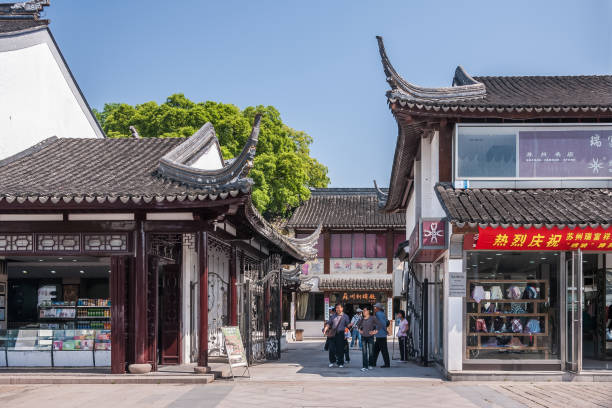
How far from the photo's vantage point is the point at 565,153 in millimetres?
15625

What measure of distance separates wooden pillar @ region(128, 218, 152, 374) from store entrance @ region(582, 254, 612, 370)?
10.1 m

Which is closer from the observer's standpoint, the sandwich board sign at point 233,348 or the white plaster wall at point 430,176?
the sandwich board sign at point 233,348

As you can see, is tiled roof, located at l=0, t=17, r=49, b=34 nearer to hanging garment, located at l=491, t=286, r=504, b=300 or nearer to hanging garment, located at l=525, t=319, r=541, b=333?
hanging garment, located at l=491, t=286, r=504, b=300

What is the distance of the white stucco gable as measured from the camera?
63.2 feet

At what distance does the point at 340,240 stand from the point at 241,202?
27548 millimetres

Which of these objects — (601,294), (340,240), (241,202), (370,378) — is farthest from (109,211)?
(340,240)

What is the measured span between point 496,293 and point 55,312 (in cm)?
1009

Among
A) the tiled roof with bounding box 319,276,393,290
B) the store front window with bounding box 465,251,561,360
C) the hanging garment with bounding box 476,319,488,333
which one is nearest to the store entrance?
the store front window with bounding box 465,251,561,360

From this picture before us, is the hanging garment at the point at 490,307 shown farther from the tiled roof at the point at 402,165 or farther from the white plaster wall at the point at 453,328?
the tiled roof at the point at 402,165

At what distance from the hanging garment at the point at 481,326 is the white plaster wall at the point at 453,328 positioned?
0.43 metres

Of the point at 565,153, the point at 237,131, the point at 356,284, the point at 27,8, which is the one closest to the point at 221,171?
the point at 565,153

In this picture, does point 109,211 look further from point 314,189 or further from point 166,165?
point 314,189

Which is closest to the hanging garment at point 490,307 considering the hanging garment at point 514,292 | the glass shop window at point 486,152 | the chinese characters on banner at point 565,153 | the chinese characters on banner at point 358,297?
the hanging garment at point 514,292

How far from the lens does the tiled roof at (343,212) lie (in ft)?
133
